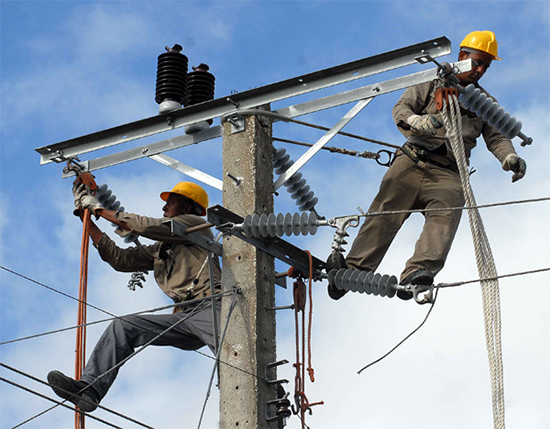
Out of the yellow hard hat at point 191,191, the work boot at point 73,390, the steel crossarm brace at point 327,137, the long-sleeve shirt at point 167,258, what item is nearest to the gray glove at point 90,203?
the long-sleeve shirt at point 167,258

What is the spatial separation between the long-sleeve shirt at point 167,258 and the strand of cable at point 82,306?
0.35 meters

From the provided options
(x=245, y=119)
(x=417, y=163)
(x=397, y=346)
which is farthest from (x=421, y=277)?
(x=245, y=119)

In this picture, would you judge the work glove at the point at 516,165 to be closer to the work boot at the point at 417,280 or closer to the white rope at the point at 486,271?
the white rope at the point at 486,271

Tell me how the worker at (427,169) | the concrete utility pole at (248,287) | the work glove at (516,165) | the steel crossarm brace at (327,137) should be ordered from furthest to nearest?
1. the work glove at (516,165)
2. the worker at (427,169)
3. the steel crossarm brace at (327,137)
4. the concrete utility pole at (248,287)

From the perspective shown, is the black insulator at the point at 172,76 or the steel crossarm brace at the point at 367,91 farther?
the black insulator at the point at 172,76

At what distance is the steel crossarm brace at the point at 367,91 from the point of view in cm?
745

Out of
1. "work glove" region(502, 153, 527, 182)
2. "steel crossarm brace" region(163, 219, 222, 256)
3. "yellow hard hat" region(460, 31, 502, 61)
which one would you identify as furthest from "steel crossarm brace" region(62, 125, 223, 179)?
"work glove" region(502, 153, 527, 182)

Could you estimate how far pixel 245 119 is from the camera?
789 centimetres

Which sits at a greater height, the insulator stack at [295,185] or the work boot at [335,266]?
the insulator stack at [295,185]

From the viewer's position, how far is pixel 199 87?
8.62 m

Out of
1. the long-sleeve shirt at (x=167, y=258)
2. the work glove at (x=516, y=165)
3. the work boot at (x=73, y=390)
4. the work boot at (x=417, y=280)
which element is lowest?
the work boot at (x=73, y=390)

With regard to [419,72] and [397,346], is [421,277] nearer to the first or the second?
[397,346]


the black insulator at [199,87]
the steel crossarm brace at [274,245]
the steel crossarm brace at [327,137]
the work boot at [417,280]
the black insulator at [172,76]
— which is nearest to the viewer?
the steel crossarm brace at [274,245]

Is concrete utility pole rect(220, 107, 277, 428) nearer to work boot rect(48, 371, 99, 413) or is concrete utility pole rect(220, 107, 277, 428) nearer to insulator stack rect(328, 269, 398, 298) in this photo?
insulator stack rect(328, 269, 398, 298)
